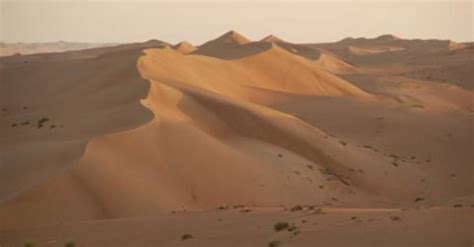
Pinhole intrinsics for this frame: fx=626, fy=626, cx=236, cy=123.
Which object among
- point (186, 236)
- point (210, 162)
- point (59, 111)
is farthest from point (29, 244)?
point (59, 111)

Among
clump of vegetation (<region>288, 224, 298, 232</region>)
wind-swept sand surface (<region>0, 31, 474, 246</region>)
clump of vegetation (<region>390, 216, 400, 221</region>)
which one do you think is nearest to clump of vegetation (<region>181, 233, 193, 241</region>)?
wind-swept sand surface (<region>0, 31, 474, 246</region>)

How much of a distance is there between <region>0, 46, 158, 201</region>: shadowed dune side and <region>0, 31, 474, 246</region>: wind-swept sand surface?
84mm

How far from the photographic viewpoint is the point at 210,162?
18.5 metres

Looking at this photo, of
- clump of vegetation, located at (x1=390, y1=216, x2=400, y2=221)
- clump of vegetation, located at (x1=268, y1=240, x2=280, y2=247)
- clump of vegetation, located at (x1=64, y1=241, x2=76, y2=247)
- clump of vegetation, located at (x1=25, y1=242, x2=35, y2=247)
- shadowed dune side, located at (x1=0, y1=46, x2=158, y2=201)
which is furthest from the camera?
shadowed dune side, located at (x1=0, y1=46, x2=158, y2=201)

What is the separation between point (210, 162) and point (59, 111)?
8.19 metres

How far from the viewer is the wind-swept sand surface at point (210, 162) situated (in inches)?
429

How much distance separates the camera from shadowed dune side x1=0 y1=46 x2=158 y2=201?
1658 cm

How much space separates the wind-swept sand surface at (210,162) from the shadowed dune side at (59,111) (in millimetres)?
84

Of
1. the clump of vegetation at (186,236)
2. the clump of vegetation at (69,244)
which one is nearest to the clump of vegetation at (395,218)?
the clump of vegetation at (186,236)

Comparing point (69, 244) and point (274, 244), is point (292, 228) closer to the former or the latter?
point (274, 244)

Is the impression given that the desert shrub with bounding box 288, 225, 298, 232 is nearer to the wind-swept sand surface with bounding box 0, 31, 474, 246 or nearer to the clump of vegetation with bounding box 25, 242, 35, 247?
the wind-swept sand surface with bounding box 0, 31, 474, 246

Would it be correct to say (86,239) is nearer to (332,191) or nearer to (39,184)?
(39,184)

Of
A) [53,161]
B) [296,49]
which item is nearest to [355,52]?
[296,49]

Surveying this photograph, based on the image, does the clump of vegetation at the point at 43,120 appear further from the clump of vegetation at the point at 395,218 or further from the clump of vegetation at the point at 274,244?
the clump of vegetation at the point at 395,218
